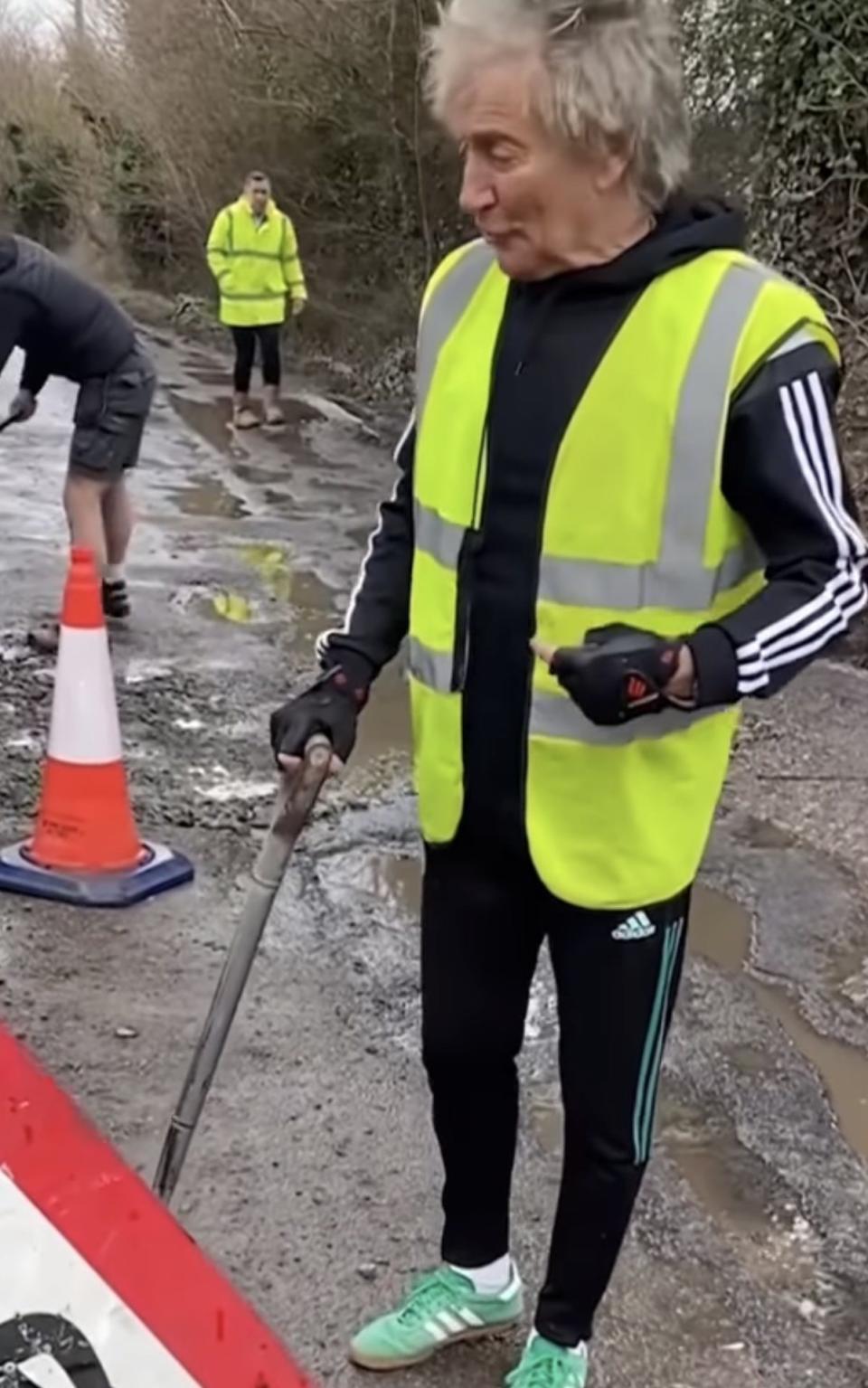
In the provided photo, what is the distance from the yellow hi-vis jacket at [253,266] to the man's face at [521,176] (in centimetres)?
1170

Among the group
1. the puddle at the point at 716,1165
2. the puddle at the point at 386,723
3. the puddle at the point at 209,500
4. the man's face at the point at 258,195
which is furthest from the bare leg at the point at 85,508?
the man's face at the point at 258,195

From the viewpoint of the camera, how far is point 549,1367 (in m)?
2.89

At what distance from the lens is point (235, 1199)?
3.57 m

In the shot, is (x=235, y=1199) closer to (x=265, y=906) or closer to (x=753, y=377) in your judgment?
(x=265, y=906)

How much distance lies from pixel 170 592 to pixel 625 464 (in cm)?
613

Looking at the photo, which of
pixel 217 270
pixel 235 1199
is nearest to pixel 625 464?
pixel 235 1199

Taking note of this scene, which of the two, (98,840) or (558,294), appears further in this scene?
(98,840)

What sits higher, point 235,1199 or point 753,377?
point 753,377

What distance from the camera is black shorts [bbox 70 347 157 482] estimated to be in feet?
23.6

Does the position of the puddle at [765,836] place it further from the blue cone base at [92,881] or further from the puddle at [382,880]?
the blue cone base at [92,881]

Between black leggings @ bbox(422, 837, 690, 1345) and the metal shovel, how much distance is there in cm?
24

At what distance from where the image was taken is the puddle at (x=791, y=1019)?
4.02 metres

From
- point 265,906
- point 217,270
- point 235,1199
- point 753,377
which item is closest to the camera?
point 753,377

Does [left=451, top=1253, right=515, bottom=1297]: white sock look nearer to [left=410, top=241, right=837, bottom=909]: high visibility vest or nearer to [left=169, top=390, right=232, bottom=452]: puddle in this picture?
[left=410, top=241, right=837, bottom=909]: high visibility vest
